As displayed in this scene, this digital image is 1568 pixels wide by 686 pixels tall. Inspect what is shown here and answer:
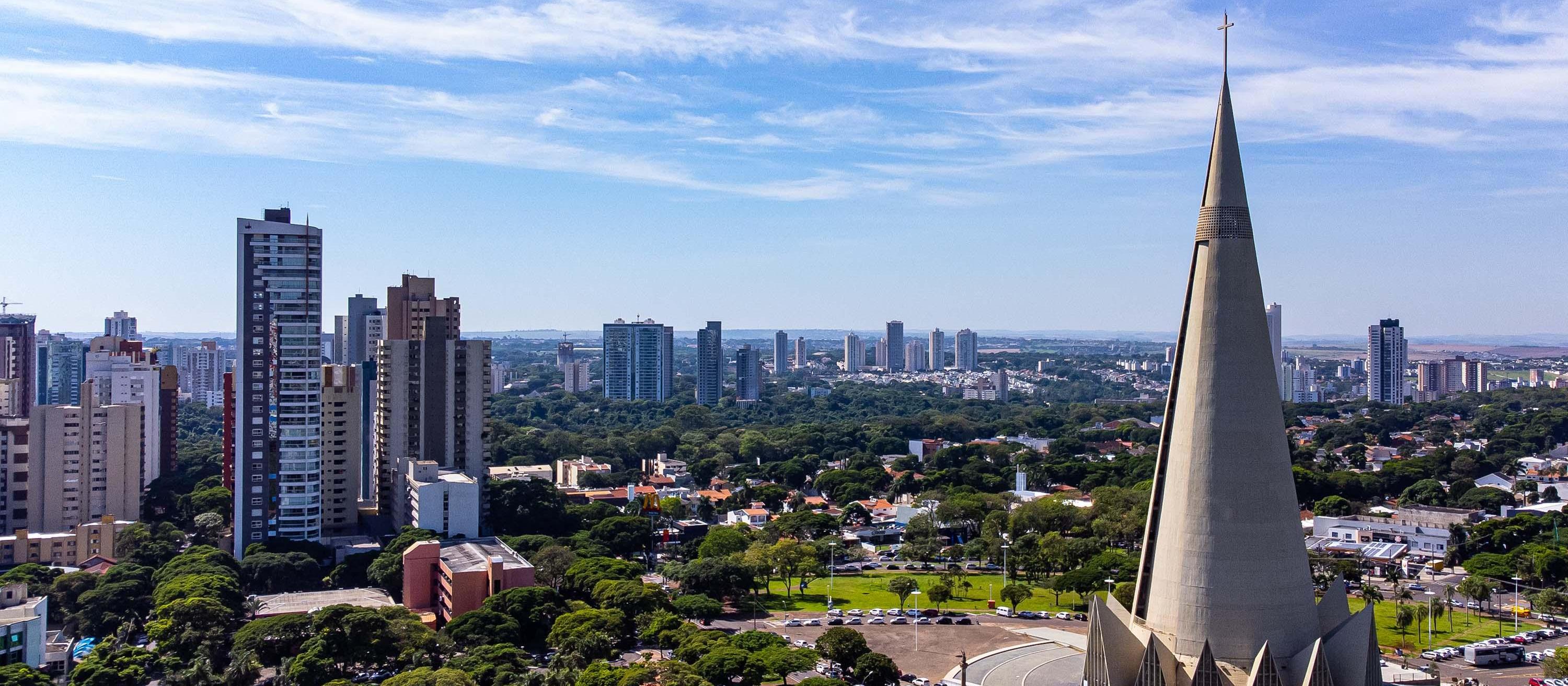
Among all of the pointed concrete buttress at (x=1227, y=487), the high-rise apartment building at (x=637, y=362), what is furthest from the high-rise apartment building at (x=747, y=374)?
the pointed concrete buttress at (x=1227, y=487)

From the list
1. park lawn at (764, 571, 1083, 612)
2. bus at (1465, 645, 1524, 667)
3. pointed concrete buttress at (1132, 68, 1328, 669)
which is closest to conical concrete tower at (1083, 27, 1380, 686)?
pointed concrete buttress at (1132, 68, 1328, 669)

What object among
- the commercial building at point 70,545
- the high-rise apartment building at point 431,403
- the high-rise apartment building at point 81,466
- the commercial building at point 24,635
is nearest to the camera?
the commercial building at point 24,635

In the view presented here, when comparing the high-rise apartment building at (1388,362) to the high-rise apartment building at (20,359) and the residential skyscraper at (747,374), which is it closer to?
the residential skyscraper at (747,374)

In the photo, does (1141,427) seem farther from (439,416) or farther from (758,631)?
(758,631)

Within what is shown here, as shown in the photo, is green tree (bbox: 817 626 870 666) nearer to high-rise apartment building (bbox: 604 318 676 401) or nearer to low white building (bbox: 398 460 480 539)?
low white building (bbox: 398 460 480 539)

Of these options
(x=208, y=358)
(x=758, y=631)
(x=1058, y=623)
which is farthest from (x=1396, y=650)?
(x=208, y=358)

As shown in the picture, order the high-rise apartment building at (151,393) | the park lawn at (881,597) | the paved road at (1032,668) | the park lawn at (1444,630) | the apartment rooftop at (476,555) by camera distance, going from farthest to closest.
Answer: the high-rise apartment building at (151,393), the park lawn at (881,597), the apartment rooftop at (476,555), the park lawn at (1444,630), the paved road at (1032,668)

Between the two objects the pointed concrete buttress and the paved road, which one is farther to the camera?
the paved road
